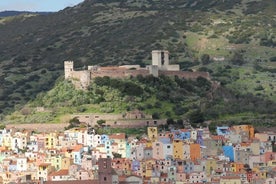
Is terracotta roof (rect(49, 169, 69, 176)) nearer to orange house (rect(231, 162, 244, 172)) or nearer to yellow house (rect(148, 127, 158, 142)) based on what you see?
yellow house (rect(148, 127, 158, 142))

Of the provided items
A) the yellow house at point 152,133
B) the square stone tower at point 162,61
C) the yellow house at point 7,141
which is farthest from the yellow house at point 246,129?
the yellow house at point 7,141

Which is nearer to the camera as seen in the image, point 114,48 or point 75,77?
point 75,77

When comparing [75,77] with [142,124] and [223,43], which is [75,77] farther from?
[223,43]

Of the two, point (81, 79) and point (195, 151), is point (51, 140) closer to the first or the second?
point (195, 151)

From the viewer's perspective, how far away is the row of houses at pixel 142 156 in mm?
73375

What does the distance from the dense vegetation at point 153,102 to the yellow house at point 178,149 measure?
986 centimetres

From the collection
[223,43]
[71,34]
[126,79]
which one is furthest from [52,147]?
[71,34]

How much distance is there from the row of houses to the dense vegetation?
14.4 ft

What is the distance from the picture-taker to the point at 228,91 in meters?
101

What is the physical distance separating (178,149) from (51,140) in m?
10.6

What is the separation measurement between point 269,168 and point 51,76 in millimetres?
45653

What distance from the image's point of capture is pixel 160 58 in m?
103

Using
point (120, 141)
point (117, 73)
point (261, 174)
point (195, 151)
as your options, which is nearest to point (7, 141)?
point (120, 141)

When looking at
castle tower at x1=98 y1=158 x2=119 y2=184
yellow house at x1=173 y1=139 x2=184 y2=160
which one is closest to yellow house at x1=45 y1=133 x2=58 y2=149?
yellow house at x1=173 y1=139 x2=184 y2=160
